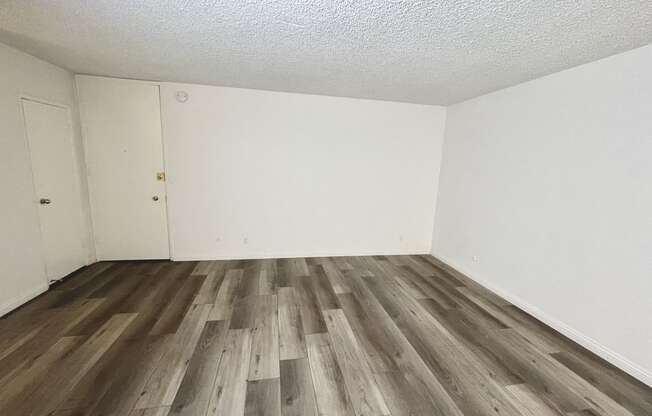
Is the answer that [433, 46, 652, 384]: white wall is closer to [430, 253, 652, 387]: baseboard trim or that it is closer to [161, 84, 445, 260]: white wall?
[430, 253, 652, 387]: baseboard trim

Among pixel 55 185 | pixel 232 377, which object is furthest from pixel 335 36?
pixel 55 185

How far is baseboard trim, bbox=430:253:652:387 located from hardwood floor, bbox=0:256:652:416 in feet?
0.24

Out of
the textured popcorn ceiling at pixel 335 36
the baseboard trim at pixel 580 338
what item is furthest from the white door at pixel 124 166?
the baseboard trim at pixel 580 338

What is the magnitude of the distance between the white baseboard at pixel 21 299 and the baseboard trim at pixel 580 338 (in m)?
5.25

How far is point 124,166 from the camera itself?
354 centimetres

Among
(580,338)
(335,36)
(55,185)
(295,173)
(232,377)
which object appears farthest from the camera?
(295,173)

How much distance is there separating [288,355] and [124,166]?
3.41 meters

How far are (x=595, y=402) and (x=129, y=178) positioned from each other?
5.26 metres

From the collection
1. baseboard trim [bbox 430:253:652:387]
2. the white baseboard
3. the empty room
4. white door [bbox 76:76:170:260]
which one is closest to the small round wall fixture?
the empty room

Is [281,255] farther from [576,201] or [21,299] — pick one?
[576,201]

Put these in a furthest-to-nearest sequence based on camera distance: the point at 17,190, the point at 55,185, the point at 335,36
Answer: the point at 55,185, the point at 17,190, the point at 335,36

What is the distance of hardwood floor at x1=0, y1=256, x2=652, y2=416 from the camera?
5.43 ft

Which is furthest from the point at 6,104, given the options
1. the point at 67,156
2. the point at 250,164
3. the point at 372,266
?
the point at 372,266

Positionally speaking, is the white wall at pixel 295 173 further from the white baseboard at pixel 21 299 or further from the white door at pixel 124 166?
the white baseboard at pixel 21 299
